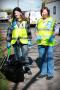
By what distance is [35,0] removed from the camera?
2382 inches

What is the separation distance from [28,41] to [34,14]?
3886 cm

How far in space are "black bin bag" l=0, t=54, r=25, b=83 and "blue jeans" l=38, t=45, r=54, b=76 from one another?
0.56 metres

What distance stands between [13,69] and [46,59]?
2.96 feet

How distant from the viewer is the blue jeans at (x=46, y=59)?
9809 millimetres

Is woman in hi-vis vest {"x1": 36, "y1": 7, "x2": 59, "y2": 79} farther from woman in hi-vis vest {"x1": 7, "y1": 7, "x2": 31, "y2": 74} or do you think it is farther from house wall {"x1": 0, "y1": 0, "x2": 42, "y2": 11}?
house wall {"x1": 0, "y1": 0, "x2": 42, "y2": 11}

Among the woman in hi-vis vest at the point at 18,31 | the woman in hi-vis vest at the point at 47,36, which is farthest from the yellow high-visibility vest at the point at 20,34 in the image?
the woman in hi-vis vest at the point at 47,36

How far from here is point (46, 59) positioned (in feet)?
32.7

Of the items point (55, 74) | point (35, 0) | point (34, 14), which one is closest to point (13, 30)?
point (55, 74)

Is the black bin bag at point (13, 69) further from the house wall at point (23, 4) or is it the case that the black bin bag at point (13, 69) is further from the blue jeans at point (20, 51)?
the house wall at point (23, 4)

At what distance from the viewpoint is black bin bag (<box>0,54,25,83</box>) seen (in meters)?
9.57

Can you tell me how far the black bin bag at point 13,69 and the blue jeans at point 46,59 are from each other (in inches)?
22.1

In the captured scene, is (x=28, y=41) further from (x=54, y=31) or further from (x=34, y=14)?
(x=34, y=14)

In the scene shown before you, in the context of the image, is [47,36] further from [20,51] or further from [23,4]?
[23,4]

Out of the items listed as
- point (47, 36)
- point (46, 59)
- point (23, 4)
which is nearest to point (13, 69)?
point (46, 59)
